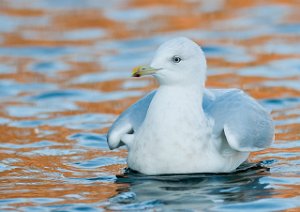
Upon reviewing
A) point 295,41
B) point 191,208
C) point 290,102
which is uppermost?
point 295,41

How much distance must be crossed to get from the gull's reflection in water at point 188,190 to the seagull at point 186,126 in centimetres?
8

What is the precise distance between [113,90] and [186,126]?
4782mm

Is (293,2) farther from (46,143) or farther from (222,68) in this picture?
(46,143)

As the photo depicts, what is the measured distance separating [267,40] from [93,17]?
3501 millimetres

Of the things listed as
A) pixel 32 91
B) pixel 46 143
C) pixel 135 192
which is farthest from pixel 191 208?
pixel 32 91

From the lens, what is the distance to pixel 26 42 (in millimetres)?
15789

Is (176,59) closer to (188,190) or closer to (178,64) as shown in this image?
(178,64)

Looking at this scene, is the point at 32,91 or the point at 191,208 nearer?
the point at 191,208

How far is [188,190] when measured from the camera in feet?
25.6

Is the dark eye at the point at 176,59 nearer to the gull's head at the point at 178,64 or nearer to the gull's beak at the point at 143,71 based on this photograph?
the gull's head at the point at 178,64

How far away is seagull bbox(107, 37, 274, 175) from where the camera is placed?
7930 mm

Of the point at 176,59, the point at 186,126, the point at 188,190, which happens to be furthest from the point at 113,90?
the point at 188,190

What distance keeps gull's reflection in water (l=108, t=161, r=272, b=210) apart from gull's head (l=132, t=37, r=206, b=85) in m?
0.79

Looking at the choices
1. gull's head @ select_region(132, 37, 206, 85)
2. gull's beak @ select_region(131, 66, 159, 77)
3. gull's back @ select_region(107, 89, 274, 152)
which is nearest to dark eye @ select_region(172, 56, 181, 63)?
gull's head @ select_region(132, 37, 206, 85)
